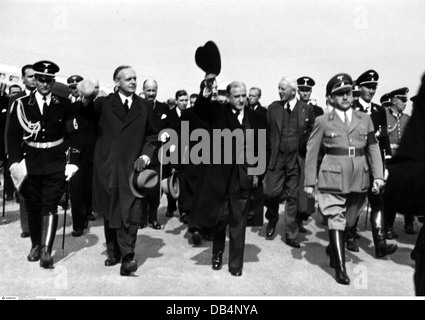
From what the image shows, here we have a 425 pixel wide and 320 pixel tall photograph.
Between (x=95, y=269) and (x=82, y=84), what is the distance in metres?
2.01

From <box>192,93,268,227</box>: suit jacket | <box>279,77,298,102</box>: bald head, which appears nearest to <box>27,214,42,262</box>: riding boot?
<box>192,93,268,227</box>: suit jacket

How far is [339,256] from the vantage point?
16.0ft

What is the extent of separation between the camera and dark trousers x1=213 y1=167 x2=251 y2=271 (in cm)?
508

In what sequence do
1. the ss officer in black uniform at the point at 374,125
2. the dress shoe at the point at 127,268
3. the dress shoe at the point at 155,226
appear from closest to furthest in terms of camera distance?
the dress shoe at the point at 127,268
the ss officer in black uniform at the point at 374,125
the dress shoe at the point at 155,226

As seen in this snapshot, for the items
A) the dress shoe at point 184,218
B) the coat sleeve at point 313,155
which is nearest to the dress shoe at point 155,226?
the dress shoe at point 184,218

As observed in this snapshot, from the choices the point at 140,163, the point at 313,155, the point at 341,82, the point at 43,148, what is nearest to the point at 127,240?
the point at 140,163

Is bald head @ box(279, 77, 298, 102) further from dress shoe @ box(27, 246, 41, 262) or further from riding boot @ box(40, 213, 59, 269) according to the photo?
dress shoe @ box(27, 246, 41, 262)

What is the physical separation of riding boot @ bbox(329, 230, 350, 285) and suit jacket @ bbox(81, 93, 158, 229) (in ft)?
6.92

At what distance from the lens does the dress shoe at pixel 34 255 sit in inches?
212

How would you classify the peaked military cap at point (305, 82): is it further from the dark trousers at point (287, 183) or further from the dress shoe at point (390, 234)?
the dress shoe at point (390, 234)

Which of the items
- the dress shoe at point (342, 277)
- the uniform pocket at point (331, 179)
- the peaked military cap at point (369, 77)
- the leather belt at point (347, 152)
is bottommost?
the dress shoe at point (342, 277)

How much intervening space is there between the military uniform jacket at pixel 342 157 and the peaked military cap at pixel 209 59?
140cm

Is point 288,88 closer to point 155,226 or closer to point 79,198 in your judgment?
Result: point 155,226

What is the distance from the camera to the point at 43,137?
17.3ft
